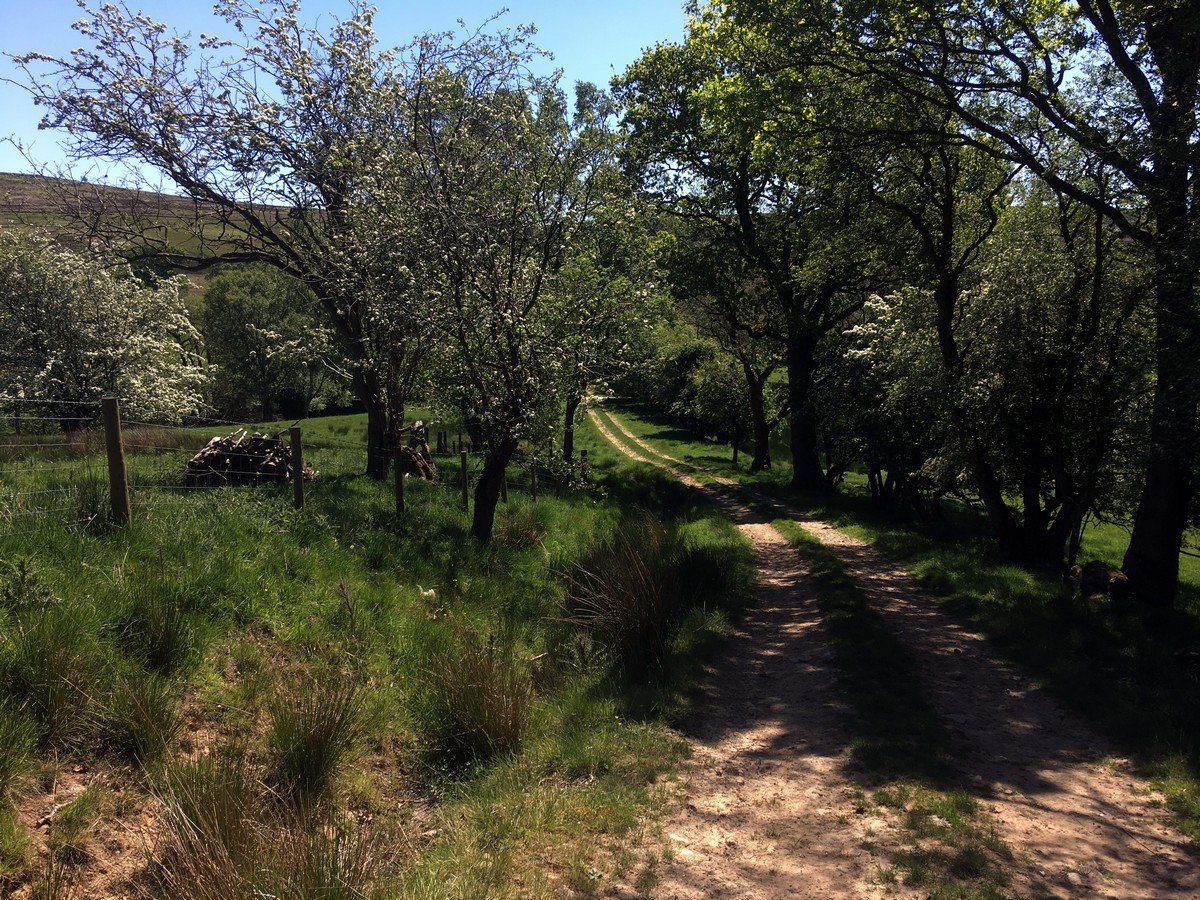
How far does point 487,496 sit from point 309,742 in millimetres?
6872

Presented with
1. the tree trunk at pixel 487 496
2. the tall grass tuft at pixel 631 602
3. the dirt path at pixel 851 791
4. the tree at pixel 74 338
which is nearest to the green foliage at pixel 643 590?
the tall grass tuft at pixel 631 602

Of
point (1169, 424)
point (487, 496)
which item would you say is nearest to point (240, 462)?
point (487, 496)

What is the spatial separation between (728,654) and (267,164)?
11.0 metres

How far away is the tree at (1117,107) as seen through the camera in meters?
Result: 7.88

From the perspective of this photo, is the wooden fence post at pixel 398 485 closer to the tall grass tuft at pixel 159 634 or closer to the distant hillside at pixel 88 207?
the tall grass tuft at pixel 159 634

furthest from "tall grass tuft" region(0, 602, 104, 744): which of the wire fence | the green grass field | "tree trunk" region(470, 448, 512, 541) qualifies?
"tree trunk" region(470, 448, 512, 541)

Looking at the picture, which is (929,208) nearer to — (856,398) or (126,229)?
(856,398)

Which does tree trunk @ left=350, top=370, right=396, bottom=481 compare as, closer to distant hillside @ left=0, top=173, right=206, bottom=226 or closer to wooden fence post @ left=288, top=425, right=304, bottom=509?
distant hillside @ left=0, top=173, right=206, bottom=226

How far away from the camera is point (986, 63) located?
34.0 feet

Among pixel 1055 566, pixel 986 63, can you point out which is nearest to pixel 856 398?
pixel 1055 566

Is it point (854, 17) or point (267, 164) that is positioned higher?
point (854, 17)

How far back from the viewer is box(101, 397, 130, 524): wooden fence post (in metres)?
6.50

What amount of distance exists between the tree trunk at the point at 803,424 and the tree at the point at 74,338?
17658 millimetres

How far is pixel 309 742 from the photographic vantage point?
4969 mm
